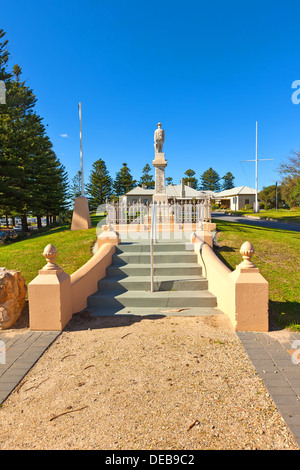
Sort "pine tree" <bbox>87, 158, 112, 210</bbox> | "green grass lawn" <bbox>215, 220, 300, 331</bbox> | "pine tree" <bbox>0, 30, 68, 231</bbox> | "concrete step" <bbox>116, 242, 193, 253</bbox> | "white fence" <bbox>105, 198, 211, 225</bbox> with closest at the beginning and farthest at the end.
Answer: "green grass lawn" <bbox>215, 220, 300, 331</bbox> → "concrete step" <bbox>116, 242, 193, 253</bbox> → "white fence" <bbox>105, 198, 211, 225</bbox> → "pine tree" <bbox>0, 30, 68, 231</bbox> → "pine tree" <bbox>87, 158, 112, 210</bbox>

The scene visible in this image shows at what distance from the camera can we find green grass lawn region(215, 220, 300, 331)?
436cm

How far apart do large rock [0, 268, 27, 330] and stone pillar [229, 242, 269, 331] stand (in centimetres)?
378

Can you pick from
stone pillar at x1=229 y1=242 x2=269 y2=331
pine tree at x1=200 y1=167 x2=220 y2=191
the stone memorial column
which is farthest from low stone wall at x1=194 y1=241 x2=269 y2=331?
pine tree at x1=200 y1=167 x2=220 y2=191

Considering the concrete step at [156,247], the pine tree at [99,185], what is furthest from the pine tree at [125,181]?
the concrete step at [156,247]

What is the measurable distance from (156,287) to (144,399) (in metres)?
2.79

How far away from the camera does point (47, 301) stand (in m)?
3.95

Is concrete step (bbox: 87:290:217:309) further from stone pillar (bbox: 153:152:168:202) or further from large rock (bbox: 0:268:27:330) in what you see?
stone pillar (bbox: 153:152:168:202)

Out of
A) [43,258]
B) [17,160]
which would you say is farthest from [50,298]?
[17,160]

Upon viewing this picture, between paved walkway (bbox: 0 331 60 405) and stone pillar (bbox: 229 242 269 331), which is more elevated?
stone pillar (bbox: 229 242 269 331)

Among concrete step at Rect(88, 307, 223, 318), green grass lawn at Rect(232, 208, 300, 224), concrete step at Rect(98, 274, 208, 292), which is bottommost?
concrete step at Rect(88, 307, 223, 318)

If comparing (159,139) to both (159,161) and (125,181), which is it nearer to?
(159,161)

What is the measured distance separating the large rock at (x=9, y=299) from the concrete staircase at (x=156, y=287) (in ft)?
4.26

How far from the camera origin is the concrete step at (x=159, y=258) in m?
6.06

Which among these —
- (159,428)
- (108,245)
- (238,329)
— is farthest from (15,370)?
(108,245)
